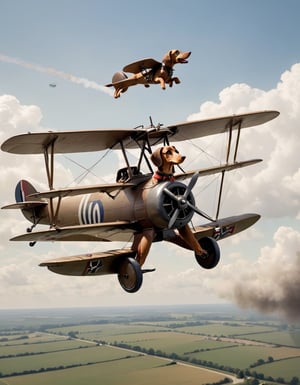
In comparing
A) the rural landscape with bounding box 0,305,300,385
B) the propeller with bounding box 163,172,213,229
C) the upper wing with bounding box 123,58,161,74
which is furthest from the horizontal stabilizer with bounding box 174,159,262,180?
the rural landscape with bounding box 0,305,300,385

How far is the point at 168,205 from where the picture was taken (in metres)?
11.8

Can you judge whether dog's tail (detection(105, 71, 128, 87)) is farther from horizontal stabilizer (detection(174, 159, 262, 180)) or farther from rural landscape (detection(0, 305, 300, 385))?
rural landscape (detection(0, 305, 300, 385))

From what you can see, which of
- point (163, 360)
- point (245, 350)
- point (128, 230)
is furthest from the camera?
point (245, 350)

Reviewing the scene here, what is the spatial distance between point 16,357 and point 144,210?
85.2 m

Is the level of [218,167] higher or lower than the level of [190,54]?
lower

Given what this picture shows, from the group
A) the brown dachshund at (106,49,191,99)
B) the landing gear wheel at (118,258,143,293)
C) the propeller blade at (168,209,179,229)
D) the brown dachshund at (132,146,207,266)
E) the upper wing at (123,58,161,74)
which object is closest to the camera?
the landing gear wheel at (118,258,143,293)

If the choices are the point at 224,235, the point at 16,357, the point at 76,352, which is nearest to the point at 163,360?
the point at 76,352

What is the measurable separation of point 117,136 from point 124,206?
6.37 feet

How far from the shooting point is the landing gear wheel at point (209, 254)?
520 inches

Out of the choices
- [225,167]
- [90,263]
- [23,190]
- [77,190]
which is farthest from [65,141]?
[23,190]

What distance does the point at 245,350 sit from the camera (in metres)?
98.6

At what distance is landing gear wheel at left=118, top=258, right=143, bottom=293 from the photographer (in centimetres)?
1149

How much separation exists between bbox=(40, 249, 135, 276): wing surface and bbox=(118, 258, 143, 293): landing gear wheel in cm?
24

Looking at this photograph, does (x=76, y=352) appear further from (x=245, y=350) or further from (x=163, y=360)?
(x=245, y=350)
